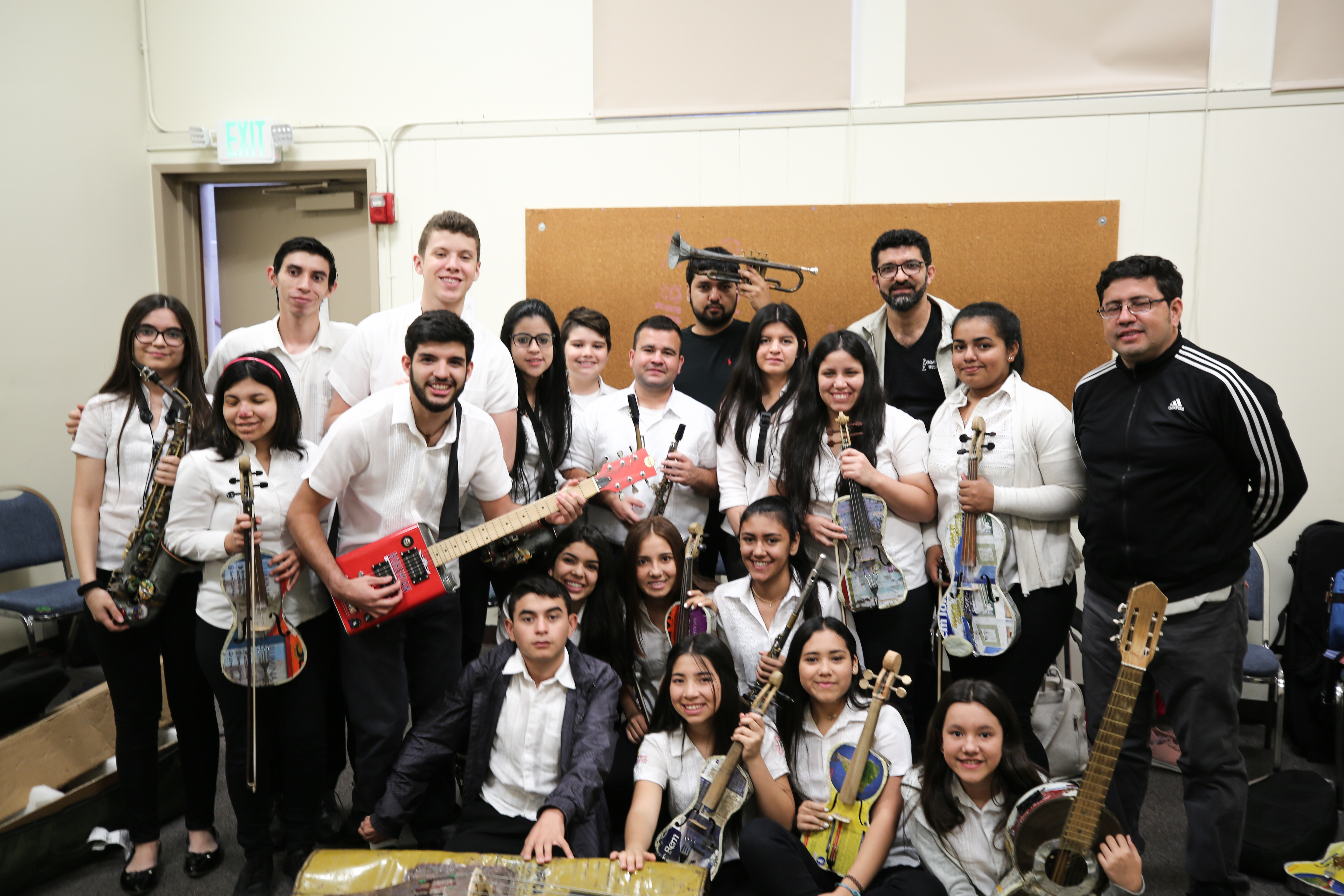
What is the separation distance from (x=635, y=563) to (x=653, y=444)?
42 centimetres

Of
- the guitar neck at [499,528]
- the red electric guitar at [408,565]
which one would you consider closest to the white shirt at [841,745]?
the guitar neck at [499,528]

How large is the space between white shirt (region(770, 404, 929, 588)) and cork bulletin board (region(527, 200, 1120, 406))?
120 cm

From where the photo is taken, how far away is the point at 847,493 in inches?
103

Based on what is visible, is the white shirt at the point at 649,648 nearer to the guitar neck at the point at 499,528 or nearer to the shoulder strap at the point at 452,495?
the guitar neck at the point at 499,528

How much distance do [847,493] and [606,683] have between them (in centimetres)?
89

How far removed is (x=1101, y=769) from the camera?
6.75ft

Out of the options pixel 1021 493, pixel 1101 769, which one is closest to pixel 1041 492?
pixel 1021 493

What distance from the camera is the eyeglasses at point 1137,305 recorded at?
7.58 ft

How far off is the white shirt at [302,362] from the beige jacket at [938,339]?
5.86 ft

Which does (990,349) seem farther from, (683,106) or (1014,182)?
(683,106)

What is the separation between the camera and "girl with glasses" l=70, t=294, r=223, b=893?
2.51 metres

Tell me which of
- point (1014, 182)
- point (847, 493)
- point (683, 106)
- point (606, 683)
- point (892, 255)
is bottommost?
point (606, 683)

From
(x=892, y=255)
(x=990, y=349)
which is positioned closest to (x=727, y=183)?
(x=892, y=255)

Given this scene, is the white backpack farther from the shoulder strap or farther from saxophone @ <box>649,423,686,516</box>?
the shoulder strap
